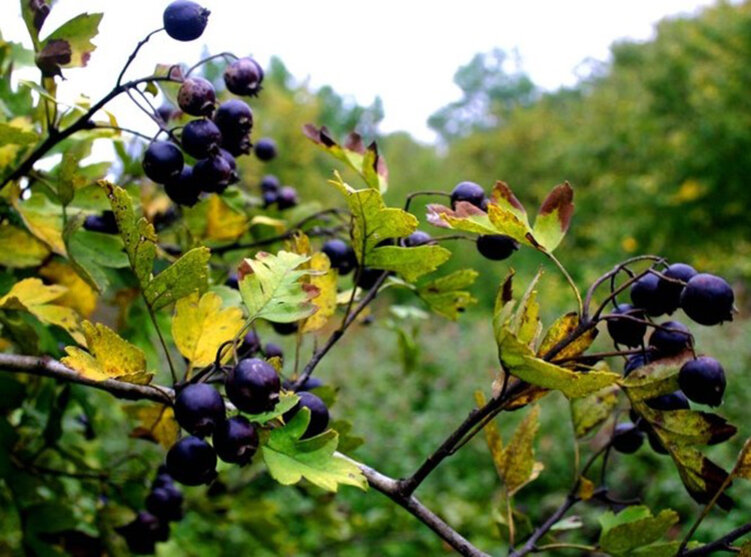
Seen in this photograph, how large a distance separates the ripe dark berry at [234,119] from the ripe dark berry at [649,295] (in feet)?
1.24

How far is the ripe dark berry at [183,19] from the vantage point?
0.69m

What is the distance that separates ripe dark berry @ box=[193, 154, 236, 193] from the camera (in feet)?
2.28

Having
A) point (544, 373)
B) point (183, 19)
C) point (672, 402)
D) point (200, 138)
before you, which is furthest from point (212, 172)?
point (672, 402)

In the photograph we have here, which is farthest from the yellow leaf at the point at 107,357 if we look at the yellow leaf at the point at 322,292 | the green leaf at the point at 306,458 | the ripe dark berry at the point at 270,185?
the ripe dark berry at the point at 270,185

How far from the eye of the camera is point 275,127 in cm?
1473

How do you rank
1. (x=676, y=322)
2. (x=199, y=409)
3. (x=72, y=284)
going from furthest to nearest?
(x=72, y=284) → (x=676, y=322) → (x=199, y=409)

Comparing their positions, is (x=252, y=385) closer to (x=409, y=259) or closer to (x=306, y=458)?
(x=306, y=458)

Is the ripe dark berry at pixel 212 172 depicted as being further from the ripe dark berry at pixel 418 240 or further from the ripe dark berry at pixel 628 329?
the ripe dark berry at pixel 628 329

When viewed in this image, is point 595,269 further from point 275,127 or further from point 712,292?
point 712,292

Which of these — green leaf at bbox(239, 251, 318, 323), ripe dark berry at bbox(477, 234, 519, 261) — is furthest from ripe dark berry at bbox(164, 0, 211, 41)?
ripe dark berry at bbox(477, 234, 519, 261)

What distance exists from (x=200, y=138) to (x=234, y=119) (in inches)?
1.6

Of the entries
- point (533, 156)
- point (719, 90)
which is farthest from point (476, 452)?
point (533, 156)

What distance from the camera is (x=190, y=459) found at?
56cm

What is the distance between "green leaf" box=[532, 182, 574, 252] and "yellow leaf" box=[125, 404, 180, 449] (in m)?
0.42
